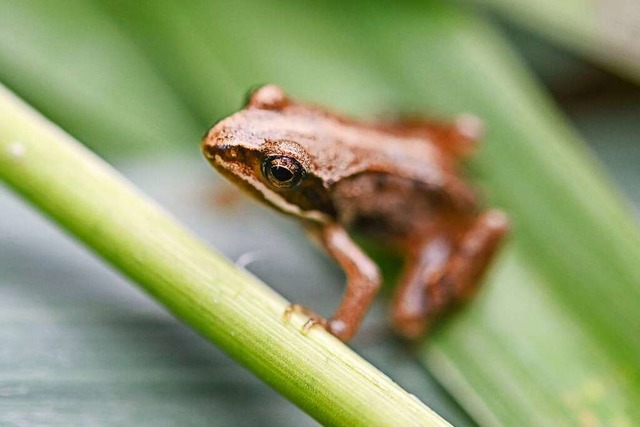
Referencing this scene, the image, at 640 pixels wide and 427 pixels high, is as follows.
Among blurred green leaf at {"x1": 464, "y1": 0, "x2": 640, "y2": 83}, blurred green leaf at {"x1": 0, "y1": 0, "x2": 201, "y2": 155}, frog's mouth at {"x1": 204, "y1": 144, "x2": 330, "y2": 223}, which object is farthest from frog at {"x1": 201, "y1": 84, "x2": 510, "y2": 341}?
blurred green leaf at {"x1": 0, "y1": 0, "x2": 201, "y2": 155}

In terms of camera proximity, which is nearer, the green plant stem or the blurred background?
the green plant stem

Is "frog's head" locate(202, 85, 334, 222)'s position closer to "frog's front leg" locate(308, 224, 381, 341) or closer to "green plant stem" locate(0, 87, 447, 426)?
"frog's front leg" locate(308, 224, 381, 341)

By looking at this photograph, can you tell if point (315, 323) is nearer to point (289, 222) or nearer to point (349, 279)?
point (349, 279)

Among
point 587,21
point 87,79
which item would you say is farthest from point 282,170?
point 587,21

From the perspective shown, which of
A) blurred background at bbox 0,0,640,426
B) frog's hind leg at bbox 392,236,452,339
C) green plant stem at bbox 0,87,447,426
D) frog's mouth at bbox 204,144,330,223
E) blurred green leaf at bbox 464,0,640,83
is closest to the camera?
green plant stem at bbox 0,87,447,426

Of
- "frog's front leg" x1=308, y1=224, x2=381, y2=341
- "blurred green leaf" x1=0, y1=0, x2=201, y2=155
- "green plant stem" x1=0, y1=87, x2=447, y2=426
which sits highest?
"blurred green leaf" x1=0, y1=0, x2=201, y2=155

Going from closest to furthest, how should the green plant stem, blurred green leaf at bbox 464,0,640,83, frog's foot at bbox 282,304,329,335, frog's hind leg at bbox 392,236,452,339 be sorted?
the green plant stem
frog's foot at bbox 282,304,329,335
frog's hind leg at bbox 392,236,452,339
blurred green leaf at bbox 464,0,640,83

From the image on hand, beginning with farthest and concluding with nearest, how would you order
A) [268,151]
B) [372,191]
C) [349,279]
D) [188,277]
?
1. [372,191]
2. [349,279]
3. [268,151]
4. [188,277]

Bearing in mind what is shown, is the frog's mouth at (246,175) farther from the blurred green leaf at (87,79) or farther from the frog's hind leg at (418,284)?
the blurred green leaf at (87,79)
